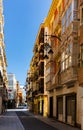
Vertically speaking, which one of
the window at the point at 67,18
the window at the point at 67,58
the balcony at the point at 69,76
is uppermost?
the window at the point at 67,18

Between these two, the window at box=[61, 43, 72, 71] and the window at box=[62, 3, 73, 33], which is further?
the window at box=[62, 3, 73, 33]

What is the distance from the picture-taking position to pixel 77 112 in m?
39.1

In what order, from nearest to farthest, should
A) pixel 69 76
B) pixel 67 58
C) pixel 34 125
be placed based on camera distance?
pixel 69 76, pixel 67 58, pixel 34 125

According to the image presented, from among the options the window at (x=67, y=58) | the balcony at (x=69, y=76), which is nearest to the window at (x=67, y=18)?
the window at (x=67, y=58)

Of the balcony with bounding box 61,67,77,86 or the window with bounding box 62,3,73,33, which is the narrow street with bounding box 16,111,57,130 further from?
the window with bounding box 62,3,73,33

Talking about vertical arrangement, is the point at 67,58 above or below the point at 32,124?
above

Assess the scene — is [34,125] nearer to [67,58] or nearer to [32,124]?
[32,124]

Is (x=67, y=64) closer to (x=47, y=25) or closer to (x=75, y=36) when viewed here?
(x=75, y=36)

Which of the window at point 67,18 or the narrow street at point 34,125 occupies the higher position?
the window at point 67,18

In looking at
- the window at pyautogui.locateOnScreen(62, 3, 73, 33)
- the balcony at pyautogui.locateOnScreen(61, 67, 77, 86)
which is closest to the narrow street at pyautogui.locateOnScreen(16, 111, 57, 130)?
the balcony at pyautogui.locateOnScreen(61, 67, 77, 86)

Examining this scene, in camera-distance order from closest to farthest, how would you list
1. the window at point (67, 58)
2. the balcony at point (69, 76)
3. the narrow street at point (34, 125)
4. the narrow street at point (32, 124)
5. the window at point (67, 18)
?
1. the balcony at point (69, 76)
2. the narrow street at point (32, 124)
3. the narrow street at point (34, 125)
4. the window at point (67, 58)
5. the window at point (67, 18)

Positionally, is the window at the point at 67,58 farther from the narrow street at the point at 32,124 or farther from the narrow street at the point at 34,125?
the narrow street at the point at 34,125

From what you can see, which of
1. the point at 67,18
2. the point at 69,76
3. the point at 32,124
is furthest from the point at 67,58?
the point at 32,124

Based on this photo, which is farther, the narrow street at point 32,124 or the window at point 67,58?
the window at point 67,58
